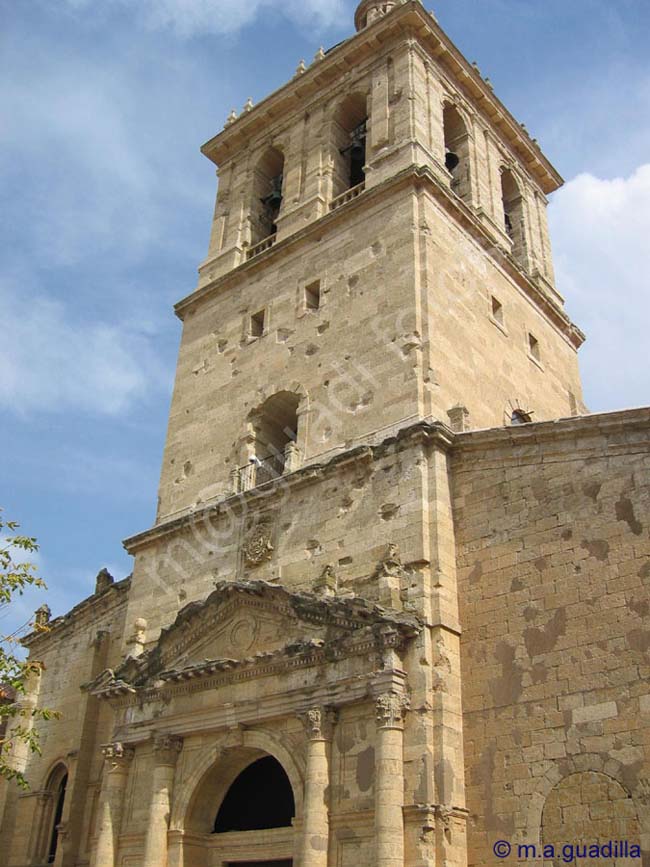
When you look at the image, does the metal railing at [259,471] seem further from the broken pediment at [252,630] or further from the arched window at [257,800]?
the arched window at [257,800]

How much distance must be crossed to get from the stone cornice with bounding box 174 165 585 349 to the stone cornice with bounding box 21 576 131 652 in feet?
22.6

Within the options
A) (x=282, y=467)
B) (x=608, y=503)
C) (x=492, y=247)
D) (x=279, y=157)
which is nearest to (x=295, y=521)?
(x=282, y=467)

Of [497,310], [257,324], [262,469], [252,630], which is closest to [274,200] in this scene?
[257,324]

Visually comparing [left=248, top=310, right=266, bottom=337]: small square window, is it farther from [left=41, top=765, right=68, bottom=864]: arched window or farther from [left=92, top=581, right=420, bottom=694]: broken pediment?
[left=41, top=765, right=68, bottom=864]: arched window

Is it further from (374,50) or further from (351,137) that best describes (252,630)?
(374,50)

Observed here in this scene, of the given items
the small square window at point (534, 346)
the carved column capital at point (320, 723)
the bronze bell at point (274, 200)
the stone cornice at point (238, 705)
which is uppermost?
the bronze bell at point (274, 200)

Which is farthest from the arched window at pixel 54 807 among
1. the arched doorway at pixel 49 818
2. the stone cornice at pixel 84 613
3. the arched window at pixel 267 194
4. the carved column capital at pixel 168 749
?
the arched window at pixel 267 194

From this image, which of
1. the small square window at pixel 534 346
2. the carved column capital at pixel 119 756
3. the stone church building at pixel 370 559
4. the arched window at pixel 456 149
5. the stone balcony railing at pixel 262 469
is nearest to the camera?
the stone church building at pixel 370 559

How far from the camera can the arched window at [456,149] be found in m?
22.3

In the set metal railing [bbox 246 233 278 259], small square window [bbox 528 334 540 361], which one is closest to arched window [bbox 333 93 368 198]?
metal railing [bbox 246 233 278 259]

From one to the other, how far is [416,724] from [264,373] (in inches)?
349

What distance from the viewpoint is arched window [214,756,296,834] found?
15.1 meters

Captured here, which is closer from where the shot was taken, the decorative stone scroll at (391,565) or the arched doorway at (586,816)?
the arched doorway at (586,816)

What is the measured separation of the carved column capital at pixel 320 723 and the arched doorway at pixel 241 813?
1.58 m
